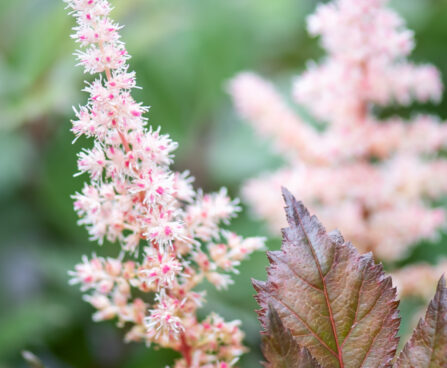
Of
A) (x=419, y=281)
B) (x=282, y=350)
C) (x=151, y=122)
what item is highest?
(x=151, y=122)

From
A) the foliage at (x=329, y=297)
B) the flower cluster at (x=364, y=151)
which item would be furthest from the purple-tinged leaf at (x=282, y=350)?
the flower cluster at (x=364, y=151)

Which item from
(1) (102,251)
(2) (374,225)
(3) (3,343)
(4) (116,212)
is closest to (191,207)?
(4) (116,212)

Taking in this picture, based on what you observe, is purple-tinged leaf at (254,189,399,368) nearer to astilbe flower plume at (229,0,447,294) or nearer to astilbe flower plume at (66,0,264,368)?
astilbe flower plume at (66,0,264,368)

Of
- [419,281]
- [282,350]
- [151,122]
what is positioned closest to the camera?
[282,350]

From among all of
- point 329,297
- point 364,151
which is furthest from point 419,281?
point 329,297

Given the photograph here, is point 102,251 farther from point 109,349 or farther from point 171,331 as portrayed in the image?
point 171,331

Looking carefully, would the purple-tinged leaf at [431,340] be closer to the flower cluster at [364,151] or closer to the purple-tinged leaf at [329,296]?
the purple-tinged leaf at [329,296]

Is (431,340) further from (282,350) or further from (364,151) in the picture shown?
(364,151)

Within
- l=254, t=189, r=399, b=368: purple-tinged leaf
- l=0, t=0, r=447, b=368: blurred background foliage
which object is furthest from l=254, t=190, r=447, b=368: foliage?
l=0, t=0, r=447, b=368: blurred background foliage
